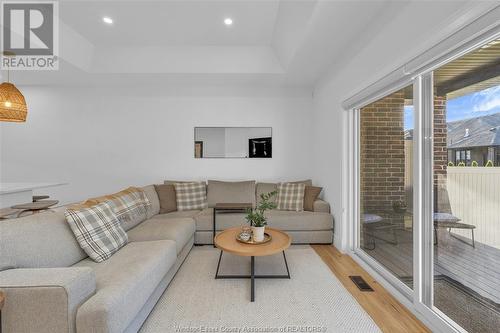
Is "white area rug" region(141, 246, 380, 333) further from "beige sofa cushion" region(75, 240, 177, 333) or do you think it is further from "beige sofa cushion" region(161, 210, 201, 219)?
"beige sofa cushion" region(161, 210, 201, 219)

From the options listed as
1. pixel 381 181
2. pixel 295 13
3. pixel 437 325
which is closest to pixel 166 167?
pixel 295 13

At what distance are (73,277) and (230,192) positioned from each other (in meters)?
2.65

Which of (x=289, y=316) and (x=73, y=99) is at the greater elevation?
(x=73, y=99)

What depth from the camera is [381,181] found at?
2432 millimetres

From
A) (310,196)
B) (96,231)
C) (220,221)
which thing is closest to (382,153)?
(310,196)

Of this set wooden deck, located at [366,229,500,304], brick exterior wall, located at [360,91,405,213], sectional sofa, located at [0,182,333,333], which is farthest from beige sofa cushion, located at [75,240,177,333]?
brick exterior wall, located at [360,91,405,213]

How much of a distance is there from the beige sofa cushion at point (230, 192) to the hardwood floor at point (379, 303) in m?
1.57

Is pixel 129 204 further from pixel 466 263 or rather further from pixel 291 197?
pixel 466 263

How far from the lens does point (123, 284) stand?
136 cm

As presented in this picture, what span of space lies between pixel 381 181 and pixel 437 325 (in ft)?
4.31

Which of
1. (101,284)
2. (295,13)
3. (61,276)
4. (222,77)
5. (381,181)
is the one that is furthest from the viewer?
(222,77)

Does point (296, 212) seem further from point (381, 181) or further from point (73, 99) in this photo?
point (73, 99)

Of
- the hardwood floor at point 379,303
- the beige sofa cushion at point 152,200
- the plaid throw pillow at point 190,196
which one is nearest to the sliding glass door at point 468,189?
the hardwood floor at point 379,303

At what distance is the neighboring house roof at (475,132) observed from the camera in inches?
50.2
